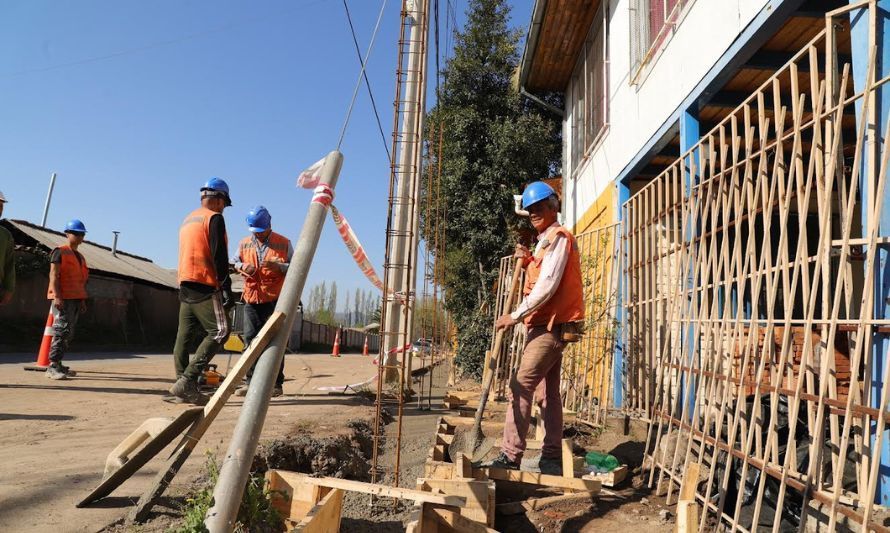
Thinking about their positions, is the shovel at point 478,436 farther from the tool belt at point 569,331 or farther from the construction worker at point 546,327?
the tool belt at point 569,331

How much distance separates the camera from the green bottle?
160 inches

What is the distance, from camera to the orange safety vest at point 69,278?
23.3ft

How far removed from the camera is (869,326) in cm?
240

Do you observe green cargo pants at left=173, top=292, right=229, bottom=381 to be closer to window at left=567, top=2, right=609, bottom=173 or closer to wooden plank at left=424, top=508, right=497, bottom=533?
wooden plank at left=424, top=508, right=497, bottom=533

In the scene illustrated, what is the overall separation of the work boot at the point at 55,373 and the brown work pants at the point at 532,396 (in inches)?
221

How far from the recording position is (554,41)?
10.5 m

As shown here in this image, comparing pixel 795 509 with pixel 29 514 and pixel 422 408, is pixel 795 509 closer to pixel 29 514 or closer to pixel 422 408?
pixel 29 514

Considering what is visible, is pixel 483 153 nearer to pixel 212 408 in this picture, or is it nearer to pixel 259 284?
pixel 259 284

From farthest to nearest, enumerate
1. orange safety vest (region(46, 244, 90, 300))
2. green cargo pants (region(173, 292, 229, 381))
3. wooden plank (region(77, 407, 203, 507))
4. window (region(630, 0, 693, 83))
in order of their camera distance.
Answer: orange safety vest (region(46, 244, 90, 300)) → window (region(630, 0, 693, 83)) → green cargo pants (region(173, 292, 229, 381)) → wooden plank (region(77, 407, 203, 507))

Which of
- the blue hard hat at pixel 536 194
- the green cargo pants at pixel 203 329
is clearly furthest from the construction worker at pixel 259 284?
the blue hard hat at pixel 536 194

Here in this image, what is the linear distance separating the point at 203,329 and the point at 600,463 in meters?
3.64

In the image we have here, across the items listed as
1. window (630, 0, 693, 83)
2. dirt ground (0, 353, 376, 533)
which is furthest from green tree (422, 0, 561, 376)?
dirt ground (0, 353, 376, 533)

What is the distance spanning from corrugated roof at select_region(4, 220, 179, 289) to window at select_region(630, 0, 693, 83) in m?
12.7

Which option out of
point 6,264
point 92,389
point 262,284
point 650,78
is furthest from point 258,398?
point 650,78
